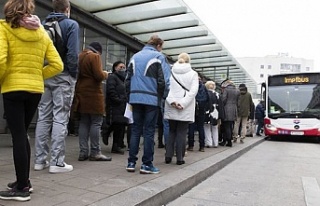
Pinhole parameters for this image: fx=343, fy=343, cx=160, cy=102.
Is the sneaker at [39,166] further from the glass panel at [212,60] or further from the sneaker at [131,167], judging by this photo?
the glass panel at [212,60]

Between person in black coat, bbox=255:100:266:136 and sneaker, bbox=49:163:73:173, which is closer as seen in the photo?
sneaker, bbox=49:163:73:173

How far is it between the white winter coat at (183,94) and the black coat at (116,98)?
1042 millimetres

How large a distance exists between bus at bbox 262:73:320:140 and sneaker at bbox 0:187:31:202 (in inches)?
499

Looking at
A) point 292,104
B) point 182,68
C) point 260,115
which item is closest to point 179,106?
point 182,68

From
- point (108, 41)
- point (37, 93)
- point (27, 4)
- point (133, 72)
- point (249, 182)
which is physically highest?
point (108, 41)

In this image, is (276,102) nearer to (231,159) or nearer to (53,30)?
(231,159)

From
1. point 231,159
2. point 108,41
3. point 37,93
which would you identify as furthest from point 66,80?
point 108,41

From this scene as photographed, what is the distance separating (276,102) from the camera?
48.8 feet

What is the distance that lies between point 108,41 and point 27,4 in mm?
8079

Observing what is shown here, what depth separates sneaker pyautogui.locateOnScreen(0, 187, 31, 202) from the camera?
309 centimetres

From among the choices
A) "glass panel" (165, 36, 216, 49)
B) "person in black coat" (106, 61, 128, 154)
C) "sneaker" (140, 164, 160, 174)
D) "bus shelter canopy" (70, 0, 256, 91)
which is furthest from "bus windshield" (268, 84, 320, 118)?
"sneaker" (140, 164, 160, 174)

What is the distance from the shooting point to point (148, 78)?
4.66 m

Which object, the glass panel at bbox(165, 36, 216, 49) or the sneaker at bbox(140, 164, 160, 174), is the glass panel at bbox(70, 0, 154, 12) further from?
the sneaker at bbox(140, 164, 160, 174)

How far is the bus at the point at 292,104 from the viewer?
544 inches
